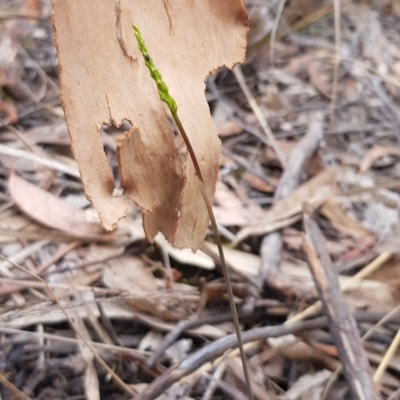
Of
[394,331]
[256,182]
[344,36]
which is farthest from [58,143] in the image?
[344,36]

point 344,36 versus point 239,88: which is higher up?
point 344,36

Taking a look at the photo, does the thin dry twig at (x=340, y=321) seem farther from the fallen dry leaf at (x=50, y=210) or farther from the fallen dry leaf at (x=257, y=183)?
the fallen dry leaf at (x=50, y=210)

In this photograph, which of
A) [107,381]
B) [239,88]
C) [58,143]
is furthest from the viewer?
[239,88]

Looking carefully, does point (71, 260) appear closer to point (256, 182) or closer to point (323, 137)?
point (256, 182)

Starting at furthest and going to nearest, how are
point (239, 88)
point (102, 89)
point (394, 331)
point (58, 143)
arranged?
point (239, 88)
point (58, 143)
point (394, 331)
point (102, 89)

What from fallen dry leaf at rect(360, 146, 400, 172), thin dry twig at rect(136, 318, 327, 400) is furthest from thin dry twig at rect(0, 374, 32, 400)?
fallen dry leaf at rect(360, 146, 400, 172)

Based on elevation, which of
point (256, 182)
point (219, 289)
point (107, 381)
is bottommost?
point (107, 381)

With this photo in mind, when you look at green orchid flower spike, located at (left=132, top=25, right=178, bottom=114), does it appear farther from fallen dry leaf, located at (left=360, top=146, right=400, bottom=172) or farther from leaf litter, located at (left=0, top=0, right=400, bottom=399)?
fallen dry leaf, located at (left=360, top=146, right=400, bottom=172)
